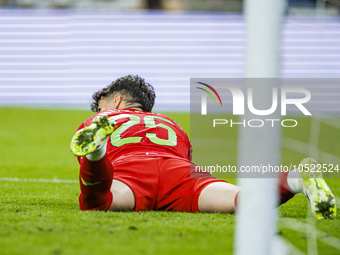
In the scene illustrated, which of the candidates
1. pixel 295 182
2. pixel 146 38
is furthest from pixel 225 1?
pixel 295 182

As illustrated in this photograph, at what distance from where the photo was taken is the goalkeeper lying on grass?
4.49 ft

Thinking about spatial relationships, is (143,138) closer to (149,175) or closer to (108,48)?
(149,175)

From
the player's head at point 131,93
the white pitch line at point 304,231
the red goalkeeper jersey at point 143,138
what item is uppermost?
the player's head at point 131,93

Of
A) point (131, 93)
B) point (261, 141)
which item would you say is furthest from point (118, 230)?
point (131, 93)

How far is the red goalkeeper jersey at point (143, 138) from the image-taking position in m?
1.77

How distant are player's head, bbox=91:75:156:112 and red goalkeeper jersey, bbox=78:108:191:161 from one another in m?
0.29

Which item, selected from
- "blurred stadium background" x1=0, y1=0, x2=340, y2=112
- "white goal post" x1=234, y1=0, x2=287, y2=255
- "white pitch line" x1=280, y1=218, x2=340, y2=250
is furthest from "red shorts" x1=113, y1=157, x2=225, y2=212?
"blurred stadium background" x1=0, y1=0, x2=340, y2=112

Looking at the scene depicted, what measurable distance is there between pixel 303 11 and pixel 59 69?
6.49m

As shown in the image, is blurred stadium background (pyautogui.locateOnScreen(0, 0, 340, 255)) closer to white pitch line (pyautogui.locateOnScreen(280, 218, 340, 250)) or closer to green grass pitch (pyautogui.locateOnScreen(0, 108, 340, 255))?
green grass pitch (pyautogui.locateOnScreen(0, 108, 340, 255))

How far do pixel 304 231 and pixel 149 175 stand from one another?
65 cm

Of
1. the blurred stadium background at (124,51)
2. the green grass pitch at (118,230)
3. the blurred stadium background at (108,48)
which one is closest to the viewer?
the green grass pitch at (118,230)

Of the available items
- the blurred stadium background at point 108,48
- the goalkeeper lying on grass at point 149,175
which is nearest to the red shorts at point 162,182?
the goalkeeper lying on grass at point 149,175

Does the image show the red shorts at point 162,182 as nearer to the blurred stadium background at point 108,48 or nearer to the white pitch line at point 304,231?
the white pitch line at point 304,231

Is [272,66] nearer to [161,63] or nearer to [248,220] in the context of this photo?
[248,220]
